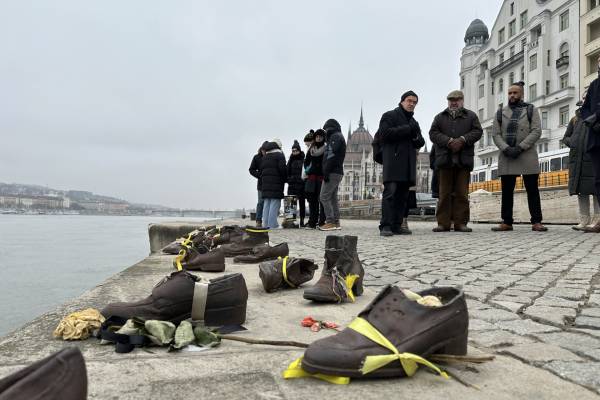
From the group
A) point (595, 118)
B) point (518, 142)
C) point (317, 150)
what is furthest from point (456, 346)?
point (317, 150)

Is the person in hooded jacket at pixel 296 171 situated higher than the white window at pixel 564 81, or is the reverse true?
the white window at pixel 564 81

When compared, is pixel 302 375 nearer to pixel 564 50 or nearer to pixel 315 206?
pixel 315 206

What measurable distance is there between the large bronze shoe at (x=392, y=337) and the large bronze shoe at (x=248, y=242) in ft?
10.8

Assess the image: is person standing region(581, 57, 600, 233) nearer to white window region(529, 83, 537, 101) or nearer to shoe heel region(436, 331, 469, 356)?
shoe heel region(436, 331, 469, 356)

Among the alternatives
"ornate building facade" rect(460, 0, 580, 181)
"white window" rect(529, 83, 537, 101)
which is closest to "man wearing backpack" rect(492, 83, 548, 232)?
"ornate building facade" rect(460, 0, 580, 181)

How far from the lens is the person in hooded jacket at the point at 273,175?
1031cm

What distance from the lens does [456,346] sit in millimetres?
1578

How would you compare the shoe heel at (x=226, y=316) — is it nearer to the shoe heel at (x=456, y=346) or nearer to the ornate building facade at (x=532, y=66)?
the shoe heel at (x=456, y=346)

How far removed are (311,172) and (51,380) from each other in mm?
9281

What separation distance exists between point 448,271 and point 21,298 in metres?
5.03

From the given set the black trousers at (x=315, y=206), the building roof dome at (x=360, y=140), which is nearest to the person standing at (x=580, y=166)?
the black trousers at (x=315, y=206)

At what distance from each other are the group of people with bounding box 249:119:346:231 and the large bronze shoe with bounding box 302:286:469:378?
7.18m

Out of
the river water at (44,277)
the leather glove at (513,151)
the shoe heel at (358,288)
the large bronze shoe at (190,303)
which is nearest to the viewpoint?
the large bronze shoe at (190,303)

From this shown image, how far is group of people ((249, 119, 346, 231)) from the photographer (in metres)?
8.80
